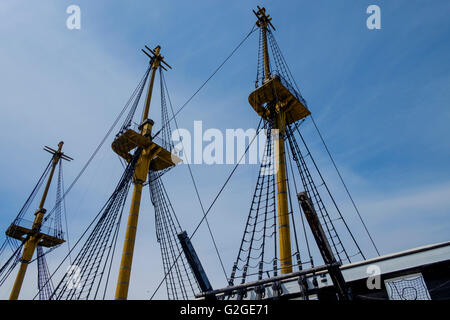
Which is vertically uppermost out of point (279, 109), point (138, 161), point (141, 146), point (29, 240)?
point (279, 109)

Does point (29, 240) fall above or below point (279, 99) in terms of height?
below

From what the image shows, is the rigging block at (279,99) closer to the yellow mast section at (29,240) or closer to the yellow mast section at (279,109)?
the yellow mast section at (279,109)

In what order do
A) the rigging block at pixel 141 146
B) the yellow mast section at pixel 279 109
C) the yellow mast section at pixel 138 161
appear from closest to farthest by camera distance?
the yellow mast section at pixel 279 109 → the yellow mast section at pixel 138 161 → the rigging block at pixel 141 146

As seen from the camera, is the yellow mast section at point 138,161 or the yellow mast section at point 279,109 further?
the yellow mast section at point 138,161

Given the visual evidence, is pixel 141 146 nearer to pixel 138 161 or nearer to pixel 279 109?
pixel 138 161

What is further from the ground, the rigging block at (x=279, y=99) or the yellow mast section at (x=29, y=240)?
the rigging block at (x=279, y=99)

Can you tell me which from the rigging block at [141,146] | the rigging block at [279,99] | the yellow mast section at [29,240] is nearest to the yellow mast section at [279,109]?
the rigging block at [279,99]

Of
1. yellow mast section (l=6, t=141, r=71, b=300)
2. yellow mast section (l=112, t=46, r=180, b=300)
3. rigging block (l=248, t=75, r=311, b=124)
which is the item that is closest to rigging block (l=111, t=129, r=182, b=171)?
yellow mast section (l=112, t=46, r=180, b=300)

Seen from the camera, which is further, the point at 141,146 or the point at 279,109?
the point at 141,146

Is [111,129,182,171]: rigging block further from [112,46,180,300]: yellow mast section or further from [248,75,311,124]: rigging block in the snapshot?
[248,75,311,124]: rigging block

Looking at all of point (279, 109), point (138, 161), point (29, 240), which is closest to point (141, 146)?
point (138, 161)

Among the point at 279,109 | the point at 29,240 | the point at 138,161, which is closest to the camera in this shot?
the point at 279,109

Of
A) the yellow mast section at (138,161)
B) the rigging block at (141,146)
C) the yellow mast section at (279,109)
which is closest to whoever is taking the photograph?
the yellow mast section at (279,109)
